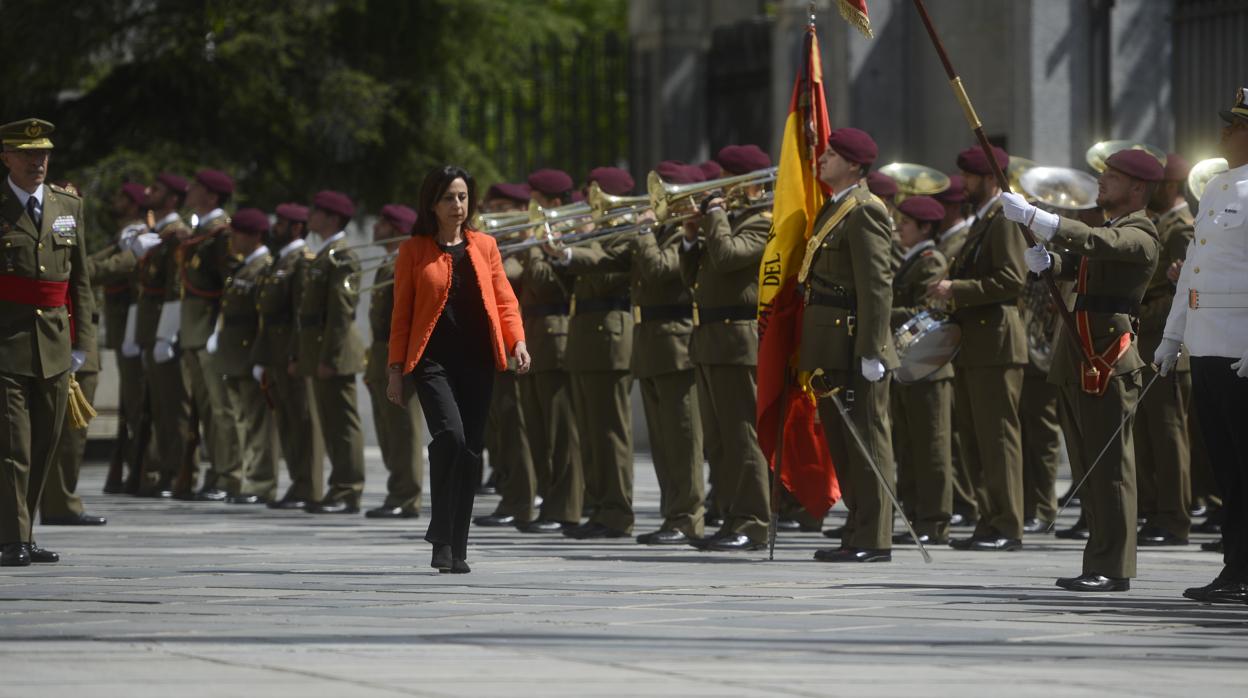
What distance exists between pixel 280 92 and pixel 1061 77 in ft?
23.9

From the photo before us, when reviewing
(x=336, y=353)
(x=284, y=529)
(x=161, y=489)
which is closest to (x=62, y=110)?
(x=161, y=489)

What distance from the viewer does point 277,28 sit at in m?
20.9

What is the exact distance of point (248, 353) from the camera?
15.5 meters

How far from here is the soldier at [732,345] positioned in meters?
11.3

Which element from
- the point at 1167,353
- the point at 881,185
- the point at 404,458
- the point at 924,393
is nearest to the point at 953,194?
the point at 881,185

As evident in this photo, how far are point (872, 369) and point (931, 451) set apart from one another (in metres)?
1.90

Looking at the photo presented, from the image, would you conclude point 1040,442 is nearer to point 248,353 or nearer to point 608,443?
point 608,443

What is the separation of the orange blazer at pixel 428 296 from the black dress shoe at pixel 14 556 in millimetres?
1960

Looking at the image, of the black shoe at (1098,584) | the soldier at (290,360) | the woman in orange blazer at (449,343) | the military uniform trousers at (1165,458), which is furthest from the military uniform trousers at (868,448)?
the soldier at (290,360)

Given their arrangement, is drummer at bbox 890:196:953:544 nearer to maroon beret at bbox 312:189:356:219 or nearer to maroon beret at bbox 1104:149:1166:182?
maroon beret at bbox 1104:149:1166:182

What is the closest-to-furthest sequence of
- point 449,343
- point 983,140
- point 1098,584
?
point 1098,584
point 983,140
point 449,343

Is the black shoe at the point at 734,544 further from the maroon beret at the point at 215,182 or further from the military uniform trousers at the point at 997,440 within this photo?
the maroon beret at the point at 215,182

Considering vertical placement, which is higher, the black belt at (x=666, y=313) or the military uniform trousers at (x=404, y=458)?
the black belt at (x=666, y=313)

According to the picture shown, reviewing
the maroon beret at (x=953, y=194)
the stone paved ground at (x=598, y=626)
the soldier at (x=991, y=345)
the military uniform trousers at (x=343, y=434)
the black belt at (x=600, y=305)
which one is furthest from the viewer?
the military uniform trousers at (x=343, y=434)
